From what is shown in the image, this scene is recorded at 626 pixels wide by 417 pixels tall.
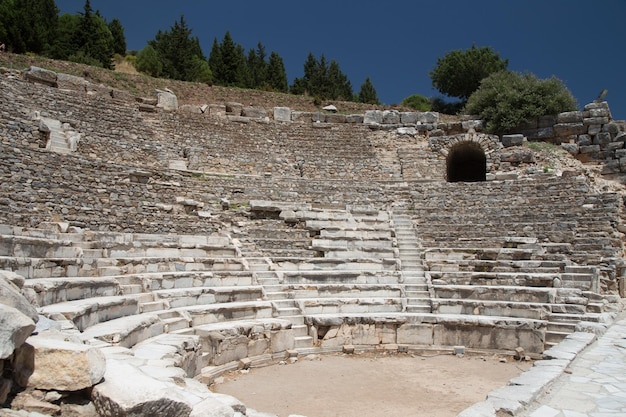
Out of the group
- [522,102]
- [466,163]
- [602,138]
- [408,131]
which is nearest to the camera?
[602,138]

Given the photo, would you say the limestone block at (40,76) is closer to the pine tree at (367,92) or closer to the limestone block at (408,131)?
the limestone block at (408,131)

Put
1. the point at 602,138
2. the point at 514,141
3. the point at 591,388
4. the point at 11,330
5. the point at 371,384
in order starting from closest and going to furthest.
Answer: the point at 11,330, the point at 591,388, the point at 371,384, the point at 602,138, the point at 514,141

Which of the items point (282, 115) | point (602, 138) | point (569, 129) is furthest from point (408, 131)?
point (602, 138)

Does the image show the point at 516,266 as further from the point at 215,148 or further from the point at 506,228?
the point at 215,148

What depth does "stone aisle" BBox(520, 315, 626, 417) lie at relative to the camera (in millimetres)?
4559

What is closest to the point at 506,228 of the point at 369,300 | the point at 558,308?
the point at 558,308

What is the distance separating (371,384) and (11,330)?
4955 millimetres

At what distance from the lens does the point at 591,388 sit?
17.0ft

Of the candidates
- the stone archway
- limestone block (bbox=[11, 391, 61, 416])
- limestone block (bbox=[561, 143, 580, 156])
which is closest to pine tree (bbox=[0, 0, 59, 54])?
the stone archway

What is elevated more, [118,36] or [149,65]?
[118,36]

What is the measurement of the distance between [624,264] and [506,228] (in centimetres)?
252

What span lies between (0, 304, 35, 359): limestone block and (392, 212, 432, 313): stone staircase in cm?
757

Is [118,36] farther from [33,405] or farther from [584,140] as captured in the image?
[33,405]

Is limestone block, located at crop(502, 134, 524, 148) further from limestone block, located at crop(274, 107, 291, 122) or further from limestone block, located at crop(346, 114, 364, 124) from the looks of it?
limestone block, located at crop(274, 107, 291, 122)
